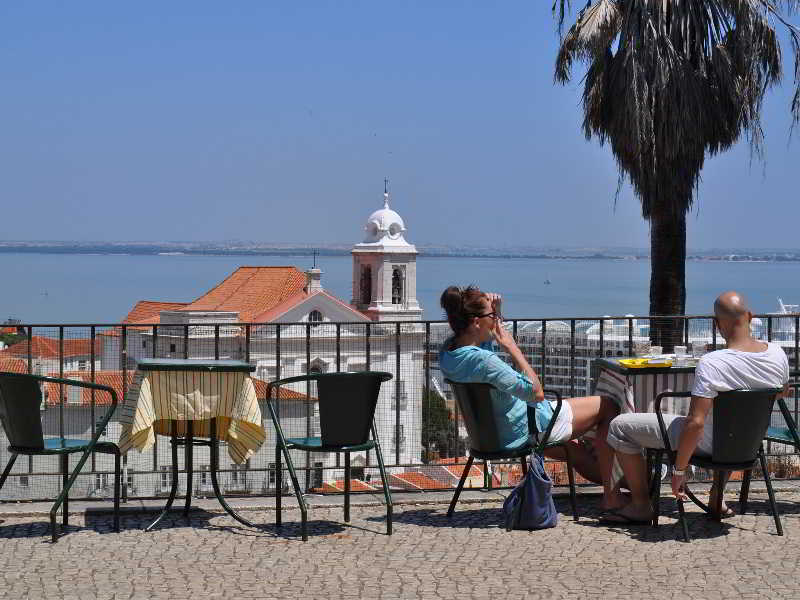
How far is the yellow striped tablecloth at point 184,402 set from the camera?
654 cm

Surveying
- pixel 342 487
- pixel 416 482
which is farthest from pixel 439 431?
pixel 342 487

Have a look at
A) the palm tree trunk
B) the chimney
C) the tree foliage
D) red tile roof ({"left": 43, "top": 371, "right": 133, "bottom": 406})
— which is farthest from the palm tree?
the chimney

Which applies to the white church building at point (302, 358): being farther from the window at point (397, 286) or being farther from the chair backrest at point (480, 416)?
the window at point (397, 286)

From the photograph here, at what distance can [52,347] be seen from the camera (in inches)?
334

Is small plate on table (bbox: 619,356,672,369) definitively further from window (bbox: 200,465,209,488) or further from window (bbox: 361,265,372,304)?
window (bbox: 361,265,372,304)

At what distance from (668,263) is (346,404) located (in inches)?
537

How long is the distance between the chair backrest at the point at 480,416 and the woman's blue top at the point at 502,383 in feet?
0.11

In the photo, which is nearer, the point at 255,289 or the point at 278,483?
the point at 278,483

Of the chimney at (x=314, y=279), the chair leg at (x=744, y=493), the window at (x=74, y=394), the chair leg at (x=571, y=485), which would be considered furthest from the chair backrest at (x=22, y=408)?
the chimney at (x=314, y=279)

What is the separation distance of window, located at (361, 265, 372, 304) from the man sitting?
83.8 m

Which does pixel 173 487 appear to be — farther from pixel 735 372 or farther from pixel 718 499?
pixel 735 372

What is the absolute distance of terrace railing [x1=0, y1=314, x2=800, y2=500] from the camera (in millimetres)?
7633

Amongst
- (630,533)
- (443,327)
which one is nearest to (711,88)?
(443,327)

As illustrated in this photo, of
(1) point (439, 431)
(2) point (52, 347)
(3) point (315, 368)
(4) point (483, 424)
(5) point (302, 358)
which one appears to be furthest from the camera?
(3) point (315, 368)
